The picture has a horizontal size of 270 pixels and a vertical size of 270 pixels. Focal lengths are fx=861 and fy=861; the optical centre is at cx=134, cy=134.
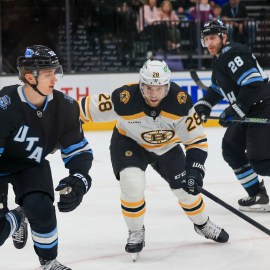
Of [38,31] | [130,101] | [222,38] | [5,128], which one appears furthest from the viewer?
[38,31]

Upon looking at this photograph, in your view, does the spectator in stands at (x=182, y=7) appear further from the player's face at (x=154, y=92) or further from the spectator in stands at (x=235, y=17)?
the player's face at (x=154, y=92)

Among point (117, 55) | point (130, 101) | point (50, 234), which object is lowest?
point (117, 55)

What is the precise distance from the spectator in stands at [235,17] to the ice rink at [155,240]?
4.18 metres

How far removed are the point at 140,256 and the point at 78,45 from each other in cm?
583

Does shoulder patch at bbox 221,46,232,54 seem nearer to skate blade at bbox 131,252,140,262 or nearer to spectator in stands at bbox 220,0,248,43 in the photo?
skate blade at bbox 131,252,140,262

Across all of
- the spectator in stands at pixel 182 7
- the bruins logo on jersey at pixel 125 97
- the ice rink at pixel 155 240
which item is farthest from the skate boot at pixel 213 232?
the spectator in stands at pixel 182 7

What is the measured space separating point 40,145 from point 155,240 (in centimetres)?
112

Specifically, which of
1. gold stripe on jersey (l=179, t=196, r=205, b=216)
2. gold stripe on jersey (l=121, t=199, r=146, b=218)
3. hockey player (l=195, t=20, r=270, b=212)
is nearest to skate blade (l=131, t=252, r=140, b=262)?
gold stripe on jersey (l=121, t=199, r=146, b=218)

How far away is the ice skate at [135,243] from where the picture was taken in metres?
3.92

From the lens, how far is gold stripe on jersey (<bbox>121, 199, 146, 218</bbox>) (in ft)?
13.0

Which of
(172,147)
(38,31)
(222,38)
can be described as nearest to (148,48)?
(38,31)

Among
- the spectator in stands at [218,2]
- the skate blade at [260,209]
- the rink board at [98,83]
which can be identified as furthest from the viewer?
the spectator in stands at [218,2]

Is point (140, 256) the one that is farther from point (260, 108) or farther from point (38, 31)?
point (38, 31)

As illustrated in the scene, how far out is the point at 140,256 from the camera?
3.99 meters
